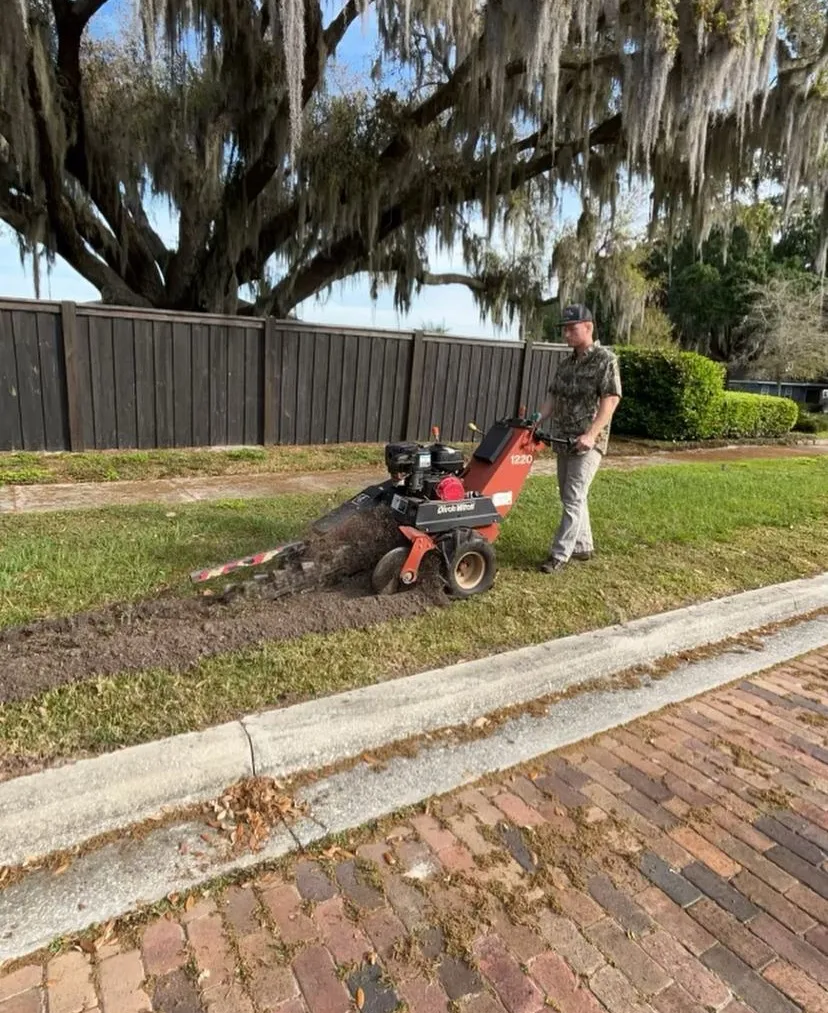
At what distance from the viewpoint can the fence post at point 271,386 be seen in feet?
30.4

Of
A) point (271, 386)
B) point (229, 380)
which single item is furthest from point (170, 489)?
point (271, 386)

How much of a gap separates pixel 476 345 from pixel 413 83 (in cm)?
386

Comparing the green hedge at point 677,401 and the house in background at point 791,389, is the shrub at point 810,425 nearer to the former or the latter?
the green hedge at point 677,401

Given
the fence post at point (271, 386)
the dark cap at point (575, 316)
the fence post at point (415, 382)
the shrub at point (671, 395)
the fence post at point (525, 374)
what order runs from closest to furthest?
the dark cap at point (575, 316), the fence post at point (271, 386), the fence post at point (415, 382), the fence post at point (525, 374), the shrub at point (671, 395)

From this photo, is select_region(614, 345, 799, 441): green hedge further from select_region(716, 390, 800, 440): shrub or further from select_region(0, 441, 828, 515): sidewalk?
select_region(0, 441, 828, 515): sidewalk

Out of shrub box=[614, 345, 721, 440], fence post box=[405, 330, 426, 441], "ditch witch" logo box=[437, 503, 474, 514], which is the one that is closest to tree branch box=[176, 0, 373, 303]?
fence post box=[405, 330, 426, 441]

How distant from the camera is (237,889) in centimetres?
200

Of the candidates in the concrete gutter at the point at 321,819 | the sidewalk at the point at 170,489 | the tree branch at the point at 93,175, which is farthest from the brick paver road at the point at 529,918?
the tree branch at the point at 93,175

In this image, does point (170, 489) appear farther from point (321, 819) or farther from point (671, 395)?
point (671, 395)

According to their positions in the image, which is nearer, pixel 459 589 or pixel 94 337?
pixel 459 589

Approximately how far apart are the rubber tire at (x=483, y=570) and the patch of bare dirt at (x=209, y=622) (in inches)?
3.8

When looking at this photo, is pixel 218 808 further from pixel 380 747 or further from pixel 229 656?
pixel 229 656

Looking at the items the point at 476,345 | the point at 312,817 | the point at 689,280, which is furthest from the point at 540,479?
the point at 689,280

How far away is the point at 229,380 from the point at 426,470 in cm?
608
